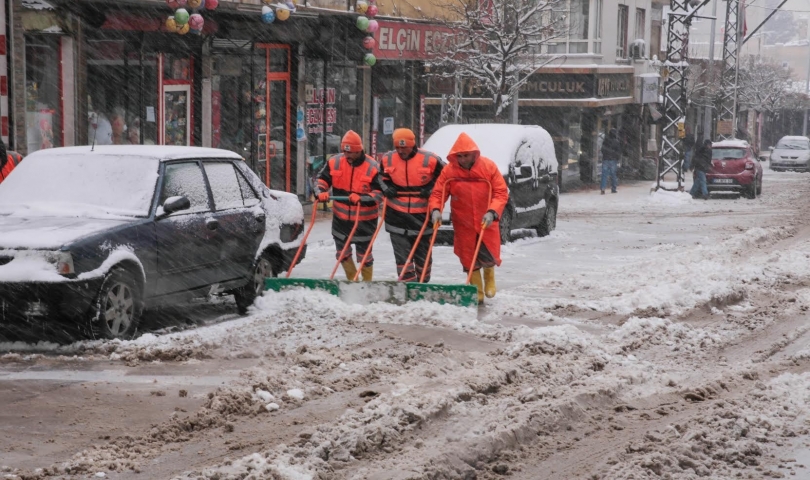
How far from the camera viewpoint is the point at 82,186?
9.99 meters

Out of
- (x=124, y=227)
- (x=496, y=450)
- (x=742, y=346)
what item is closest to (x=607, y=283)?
(x=742, y=346)

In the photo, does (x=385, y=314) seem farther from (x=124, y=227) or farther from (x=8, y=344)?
(x=8, y=344)

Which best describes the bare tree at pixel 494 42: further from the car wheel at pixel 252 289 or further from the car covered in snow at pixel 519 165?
the car wheel at pixel 252 289

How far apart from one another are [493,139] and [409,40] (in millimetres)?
7961

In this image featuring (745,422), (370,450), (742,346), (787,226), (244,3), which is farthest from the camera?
(787,226)

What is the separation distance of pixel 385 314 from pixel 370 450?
378 cm

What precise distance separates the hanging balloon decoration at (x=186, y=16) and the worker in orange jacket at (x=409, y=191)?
682 centimetres

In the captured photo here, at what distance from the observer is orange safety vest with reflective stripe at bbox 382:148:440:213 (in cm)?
1146

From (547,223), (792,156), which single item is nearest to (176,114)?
(547,223)

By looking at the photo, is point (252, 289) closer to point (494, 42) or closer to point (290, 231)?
point (290, 231)

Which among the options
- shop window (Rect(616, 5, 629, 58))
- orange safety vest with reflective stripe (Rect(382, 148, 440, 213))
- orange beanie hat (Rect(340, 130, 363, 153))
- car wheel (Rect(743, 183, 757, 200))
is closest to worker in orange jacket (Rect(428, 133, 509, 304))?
orange safety vest with reflective stripe (Rect(382, 148, 440, 213))

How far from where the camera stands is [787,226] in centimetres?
2161

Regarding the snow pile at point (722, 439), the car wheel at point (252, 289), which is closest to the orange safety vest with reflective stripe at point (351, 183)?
the car wheel at point (252, 289)

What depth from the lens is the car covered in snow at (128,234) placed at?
877cm
